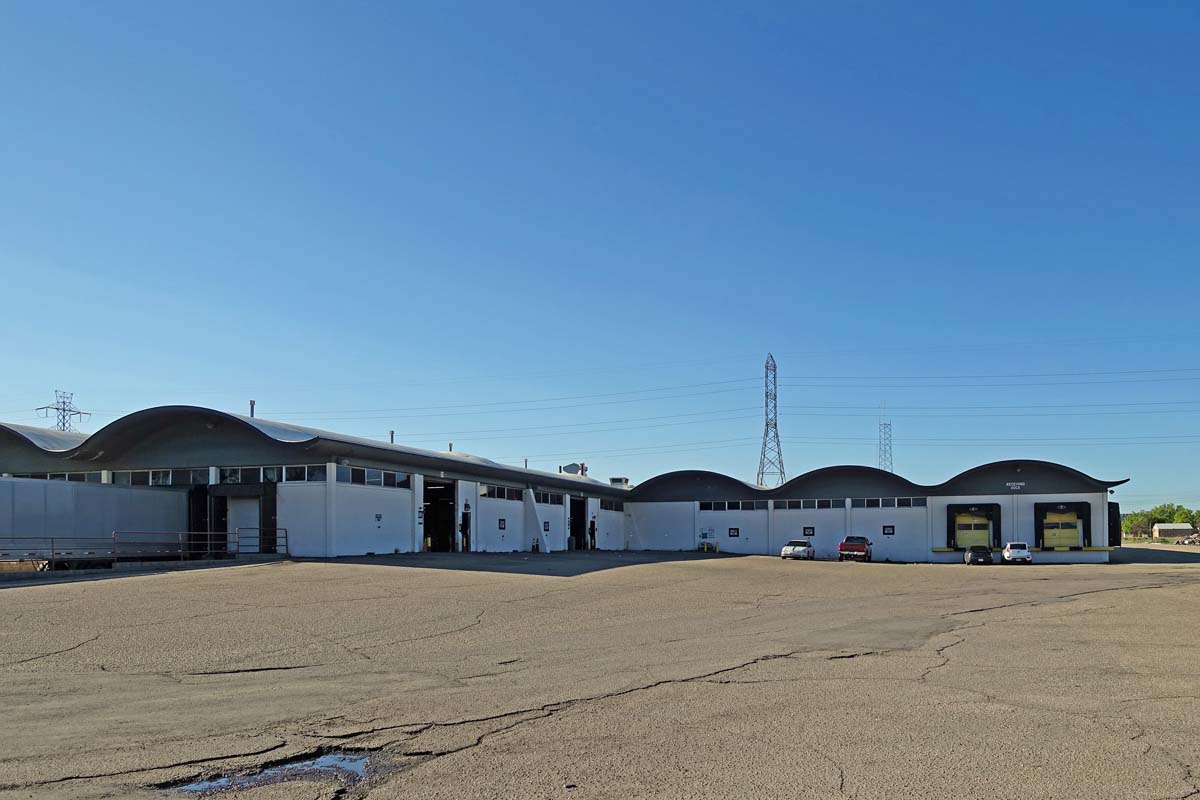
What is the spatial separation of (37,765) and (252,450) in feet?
104

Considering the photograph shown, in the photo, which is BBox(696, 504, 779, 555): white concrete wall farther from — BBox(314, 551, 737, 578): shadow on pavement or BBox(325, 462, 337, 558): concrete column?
BBox(325, 462, 337, 558): concrete column

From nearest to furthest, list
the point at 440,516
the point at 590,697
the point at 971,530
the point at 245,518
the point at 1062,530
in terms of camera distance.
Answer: the point at 590,697 → the point at 245,518 → the point at 440,516 → the point at 1062,530 → the point at 971,530

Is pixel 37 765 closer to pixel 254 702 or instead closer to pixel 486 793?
pixel 254 702

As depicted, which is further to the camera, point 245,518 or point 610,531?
Answer: point 610,531

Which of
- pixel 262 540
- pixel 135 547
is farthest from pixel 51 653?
pixel 262 540

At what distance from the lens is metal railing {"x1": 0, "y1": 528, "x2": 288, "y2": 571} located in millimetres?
29719

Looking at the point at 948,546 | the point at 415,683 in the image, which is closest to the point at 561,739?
the point at 415,683

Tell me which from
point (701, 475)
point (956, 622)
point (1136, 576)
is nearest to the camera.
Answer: point (956, 622)

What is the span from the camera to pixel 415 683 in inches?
422

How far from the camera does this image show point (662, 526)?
6581 cm

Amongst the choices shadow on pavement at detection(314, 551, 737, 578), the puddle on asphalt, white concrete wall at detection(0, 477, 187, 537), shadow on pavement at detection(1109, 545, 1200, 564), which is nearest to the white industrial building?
white concrete wall at detection(0, 477, 187, 537)

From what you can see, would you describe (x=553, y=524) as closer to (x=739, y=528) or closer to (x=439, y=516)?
(x=439, y=516)

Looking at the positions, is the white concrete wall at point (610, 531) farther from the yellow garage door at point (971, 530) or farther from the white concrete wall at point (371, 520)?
the white concrete wall at point (371, 520)

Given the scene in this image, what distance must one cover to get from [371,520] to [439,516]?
7990 millimetres
